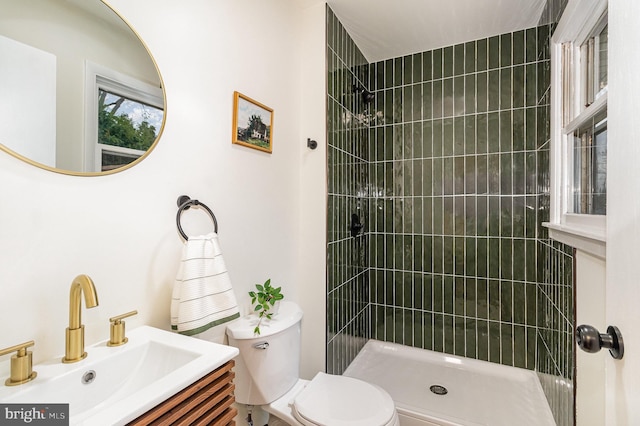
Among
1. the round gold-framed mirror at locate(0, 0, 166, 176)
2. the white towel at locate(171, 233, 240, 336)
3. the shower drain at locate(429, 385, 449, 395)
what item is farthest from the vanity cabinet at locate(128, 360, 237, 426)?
the shower drain at locate(429, 385, 449, 395)

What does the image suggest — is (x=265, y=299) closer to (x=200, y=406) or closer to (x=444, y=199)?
(x=200, y=406)

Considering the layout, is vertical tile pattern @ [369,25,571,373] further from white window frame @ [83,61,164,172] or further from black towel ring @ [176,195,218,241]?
white window frame @ [83,61,164,172]

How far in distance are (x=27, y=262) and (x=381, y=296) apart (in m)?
2.32

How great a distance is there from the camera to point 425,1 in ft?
6.26

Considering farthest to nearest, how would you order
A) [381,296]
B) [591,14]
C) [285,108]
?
[381,296], [285,108], [591,14]

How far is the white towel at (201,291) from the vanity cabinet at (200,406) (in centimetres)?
25

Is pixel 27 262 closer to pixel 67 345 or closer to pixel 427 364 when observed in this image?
pixel 67 345

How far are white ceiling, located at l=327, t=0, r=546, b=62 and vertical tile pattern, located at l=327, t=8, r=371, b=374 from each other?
0.12 metres

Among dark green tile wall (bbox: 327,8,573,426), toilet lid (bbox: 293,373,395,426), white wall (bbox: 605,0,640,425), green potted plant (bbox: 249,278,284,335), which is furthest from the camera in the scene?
dark green tile wall (bbox: 327,8,573,426)

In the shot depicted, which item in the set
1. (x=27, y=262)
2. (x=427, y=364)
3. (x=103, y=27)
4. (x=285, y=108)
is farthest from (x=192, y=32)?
(x=427, y=364)

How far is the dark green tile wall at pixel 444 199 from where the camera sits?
2070 mm

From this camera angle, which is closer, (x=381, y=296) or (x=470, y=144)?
(x=470, y=144)

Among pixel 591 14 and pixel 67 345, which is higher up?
pixel 591 14

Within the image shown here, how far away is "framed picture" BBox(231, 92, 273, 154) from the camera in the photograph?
1445 millimetres
